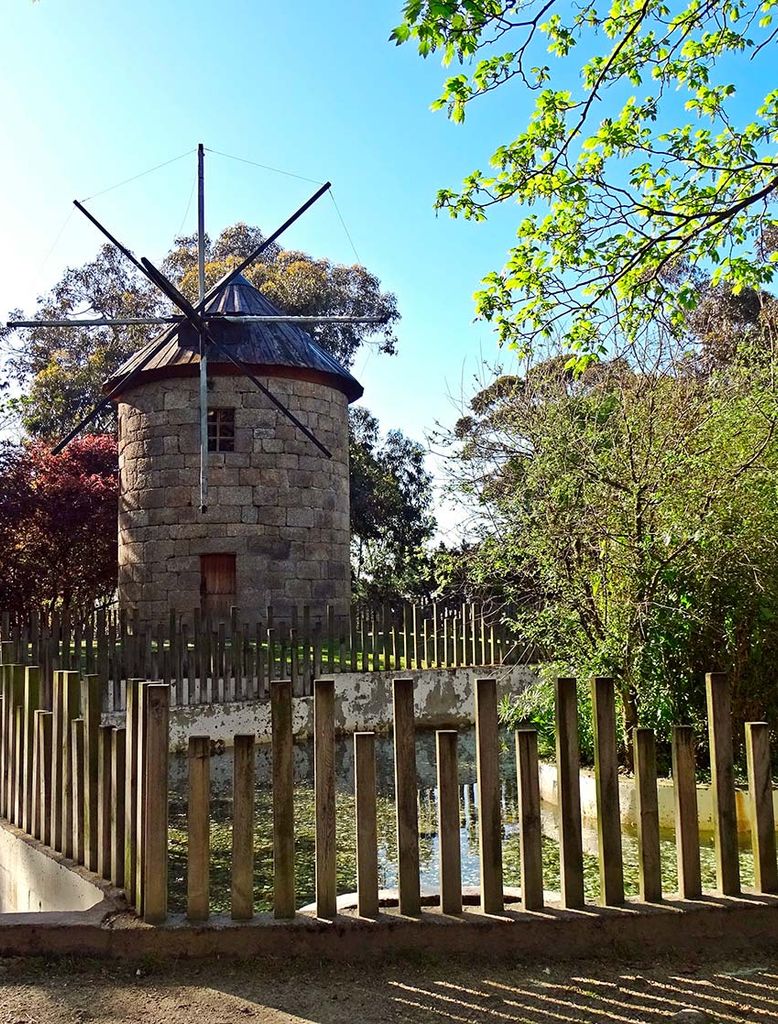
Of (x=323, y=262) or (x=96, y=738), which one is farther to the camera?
(x=323, y=262)

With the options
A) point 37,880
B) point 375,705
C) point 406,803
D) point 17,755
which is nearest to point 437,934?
point 406,803

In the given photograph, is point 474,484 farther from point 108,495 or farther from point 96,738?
point 108,495

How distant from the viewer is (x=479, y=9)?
200 inches

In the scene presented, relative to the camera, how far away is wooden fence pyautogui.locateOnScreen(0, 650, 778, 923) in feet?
9.18

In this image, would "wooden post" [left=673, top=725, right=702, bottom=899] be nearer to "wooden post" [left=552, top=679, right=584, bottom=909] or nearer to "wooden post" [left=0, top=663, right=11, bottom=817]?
"wooden post" [left=552, top=679, right=584, bottom=909]

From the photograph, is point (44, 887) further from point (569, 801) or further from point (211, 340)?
point (211, 340)

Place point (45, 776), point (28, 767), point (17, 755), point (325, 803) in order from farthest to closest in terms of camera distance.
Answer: point (17, 755)
point (28, 767)
point (45, 776)
point (325, 803)

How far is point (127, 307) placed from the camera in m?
29.8

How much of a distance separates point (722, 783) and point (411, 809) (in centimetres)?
106

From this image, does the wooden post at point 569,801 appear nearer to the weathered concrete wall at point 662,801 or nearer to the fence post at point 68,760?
the fence post at point 68,760

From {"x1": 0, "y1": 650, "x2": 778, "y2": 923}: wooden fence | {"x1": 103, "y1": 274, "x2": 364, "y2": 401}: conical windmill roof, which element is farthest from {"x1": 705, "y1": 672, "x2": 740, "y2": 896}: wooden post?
{"x1": 103, "y1": 274, "x2": 364, "y2": 401}: conical windmill roof

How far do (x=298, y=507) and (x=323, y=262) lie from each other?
46.7ft

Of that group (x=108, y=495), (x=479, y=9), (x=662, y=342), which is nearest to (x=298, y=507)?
(x=108, y=495)

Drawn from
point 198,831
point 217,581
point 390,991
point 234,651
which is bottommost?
point 390,991
